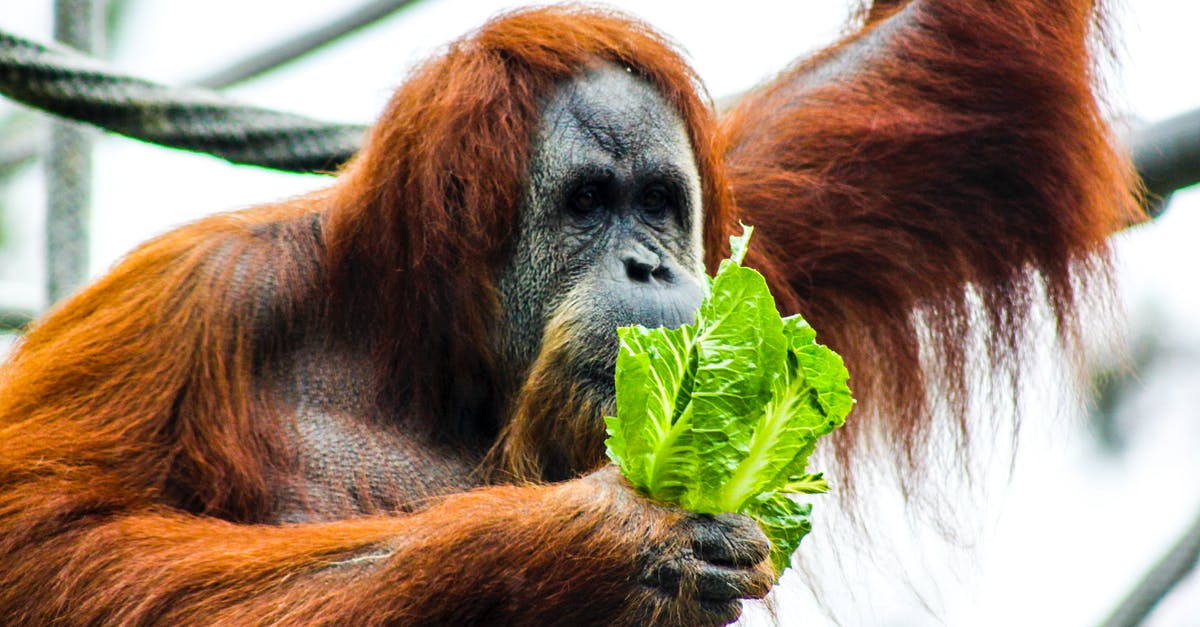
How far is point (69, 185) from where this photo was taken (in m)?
4.39

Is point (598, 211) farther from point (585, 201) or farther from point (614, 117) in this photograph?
point (614, 117)

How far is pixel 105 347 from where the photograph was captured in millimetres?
2617

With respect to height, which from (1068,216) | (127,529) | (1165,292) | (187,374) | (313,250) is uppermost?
(1068,216)

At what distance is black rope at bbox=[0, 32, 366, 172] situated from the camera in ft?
11.2

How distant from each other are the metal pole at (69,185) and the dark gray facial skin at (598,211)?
2.10 metres

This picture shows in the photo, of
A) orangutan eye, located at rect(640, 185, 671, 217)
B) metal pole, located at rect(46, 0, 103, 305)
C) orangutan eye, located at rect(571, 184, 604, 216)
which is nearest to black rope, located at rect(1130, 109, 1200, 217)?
orangutan eye, located at rect(640, 185, 671, 217)

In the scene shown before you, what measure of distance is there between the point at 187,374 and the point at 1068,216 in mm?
2490

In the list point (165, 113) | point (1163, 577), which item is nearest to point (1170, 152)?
point (1163, 577)

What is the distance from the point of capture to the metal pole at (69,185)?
4.27 meters

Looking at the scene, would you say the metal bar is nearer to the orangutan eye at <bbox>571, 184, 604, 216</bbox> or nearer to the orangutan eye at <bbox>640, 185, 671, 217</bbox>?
the orangutan eye at <bbox>640, 185, 671, 217</bbox>

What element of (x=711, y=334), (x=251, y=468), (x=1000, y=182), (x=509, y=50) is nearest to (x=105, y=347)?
(x=251, y=468)

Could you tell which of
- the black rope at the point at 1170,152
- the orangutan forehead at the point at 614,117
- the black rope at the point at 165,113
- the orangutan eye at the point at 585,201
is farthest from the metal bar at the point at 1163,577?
the black rope at the point at 165,113

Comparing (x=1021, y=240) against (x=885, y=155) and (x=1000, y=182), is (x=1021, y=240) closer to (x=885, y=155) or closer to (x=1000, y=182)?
(x=1000, y=182)

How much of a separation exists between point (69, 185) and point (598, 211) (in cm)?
241
